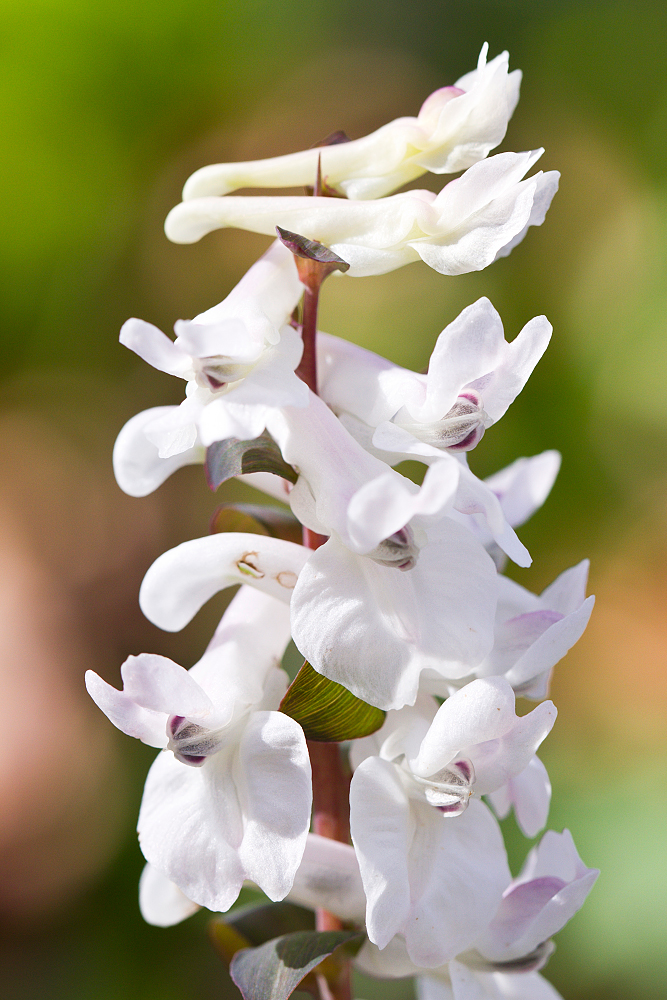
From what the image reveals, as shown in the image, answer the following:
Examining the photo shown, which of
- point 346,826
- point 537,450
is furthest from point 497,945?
point 537,450

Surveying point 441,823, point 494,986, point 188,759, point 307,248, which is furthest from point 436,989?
point 307,248

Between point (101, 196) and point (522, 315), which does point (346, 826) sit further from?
point (101, 196)

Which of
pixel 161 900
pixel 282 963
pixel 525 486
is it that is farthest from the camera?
pixel 525 486

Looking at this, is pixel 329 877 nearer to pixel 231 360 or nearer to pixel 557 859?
pixel 557 859

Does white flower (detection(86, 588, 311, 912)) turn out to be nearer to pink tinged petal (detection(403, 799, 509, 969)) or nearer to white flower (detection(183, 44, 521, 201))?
pink tinged petal (detection(403, 799, 509, 969))

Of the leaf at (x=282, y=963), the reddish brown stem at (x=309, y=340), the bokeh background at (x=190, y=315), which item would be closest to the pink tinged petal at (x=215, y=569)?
the reddish brown stem at (x=309, y=340)

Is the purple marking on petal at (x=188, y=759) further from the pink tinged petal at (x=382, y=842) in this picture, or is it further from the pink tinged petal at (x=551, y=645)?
the pink tinged petal at (x=551, y=645)
